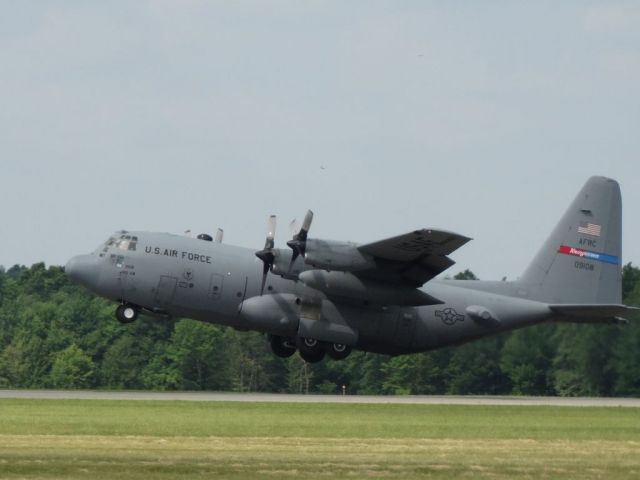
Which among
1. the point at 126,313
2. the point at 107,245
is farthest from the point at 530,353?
the point at 107,245

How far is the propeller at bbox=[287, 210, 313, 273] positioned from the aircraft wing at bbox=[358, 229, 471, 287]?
1.56 m

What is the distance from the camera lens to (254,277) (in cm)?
3762

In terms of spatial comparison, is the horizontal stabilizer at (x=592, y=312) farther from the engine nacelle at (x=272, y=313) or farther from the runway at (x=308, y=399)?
the engine nacelle at (x=272, y=313)

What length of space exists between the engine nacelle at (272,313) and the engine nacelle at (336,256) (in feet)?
6.72

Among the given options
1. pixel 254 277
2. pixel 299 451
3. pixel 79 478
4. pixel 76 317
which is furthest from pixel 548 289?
pixel 76 317

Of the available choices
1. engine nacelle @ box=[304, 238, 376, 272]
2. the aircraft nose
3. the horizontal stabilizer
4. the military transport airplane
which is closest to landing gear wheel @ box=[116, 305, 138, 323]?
the military transport airplane

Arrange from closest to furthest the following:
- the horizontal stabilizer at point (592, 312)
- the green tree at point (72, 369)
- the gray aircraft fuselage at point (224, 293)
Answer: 1. the gray aircraft fuselage at point (224, 293)
2. the horizontal stabilizer at point (592, 312)
3. the green tree at point (72, 369)

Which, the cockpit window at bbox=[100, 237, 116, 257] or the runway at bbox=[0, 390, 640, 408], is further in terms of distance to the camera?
the cockpit window at bbox=[100, 237, 116, 257]

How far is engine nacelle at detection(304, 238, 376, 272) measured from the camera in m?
35.9

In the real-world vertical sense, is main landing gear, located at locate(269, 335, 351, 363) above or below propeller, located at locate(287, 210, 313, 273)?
below

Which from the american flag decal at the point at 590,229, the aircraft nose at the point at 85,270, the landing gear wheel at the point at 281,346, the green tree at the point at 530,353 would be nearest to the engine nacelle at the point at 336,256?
the landing gear wheel at the point at 281,346

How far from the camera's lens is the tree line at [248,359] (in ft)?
142

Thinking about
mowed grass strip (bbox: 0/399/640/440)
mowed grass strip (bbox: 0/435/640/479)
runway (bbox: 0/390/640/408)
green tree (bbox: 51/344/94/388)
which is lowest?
mowed grass strip (bbox: 0/435/640/479)

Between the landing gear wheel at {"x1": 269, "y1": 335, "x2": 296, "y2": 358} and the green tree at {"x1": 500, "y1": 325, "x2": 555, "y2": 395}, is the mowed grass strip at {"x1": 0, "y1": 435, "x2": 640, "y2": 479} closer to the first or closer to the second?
the landing gear wheel at {"x1": 269, "y1": 335, "x2": 296, "y2": 358}
